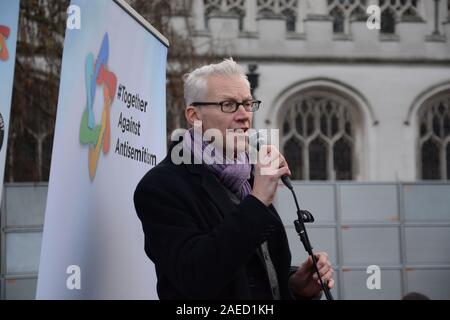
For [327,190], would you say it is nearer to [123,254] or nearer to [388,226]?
[388,226]

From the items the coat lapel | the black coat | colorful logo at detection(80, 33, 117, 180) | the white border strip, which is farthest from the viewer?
the white border strip

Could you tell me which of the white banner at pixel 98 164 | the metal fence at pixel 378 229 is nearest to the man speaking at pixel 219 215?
the white banner at pixel 98 164

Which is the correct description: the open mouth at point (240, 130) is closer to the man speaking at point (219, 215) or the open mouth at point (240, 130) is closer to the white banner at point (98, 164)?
the man speaking at point (219, 215)

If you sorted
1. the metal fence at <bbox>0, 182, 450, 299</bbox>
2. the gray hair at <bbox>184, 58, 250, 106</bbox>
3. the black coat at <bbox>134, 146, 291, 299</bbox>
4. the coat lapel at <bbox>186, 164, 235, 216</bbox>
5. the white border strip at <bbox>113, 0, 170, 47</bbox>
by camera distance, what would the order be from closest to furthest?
the black coat at <bbox>134, 146, 291, 299</bbox> → the coat lapel at <bbox>186, 164, 235, 216</bbox> → the gray hair at <bbox>184, 58, 250, 106</bbox> → the white border strip at <bbox>113, 0, 170, 47</bbox> → the metal fence at <bbox>0, 182, 450, 299</bbox>

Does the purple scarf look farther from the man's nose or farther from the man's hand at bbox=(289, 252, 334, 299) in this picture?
the man's hand at bbox=(289, 252, 334, 299)

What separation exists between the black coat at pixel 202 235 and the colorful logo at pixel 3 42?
26.3 inches

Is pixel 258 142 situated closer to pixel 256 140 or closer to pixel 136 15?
pixel 256 140

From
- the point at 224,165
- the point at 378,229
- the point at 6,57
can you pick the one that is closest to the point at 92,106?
the point at 6,57

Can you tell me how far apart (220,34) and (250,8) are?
3.30ft

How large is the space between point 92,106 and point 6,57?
0.32 meters

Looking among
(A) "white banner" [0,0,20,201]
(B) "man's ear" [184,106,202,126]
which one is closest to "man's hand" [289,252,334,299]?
(B) "man's ear" [184,106,202,126]

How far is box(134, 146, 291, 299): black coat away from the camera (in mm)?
2070

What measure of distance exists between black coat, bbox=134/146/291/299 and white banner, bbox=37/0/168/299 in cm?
27

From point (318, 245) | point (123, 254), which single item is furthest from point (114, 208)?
point (318, 245)
